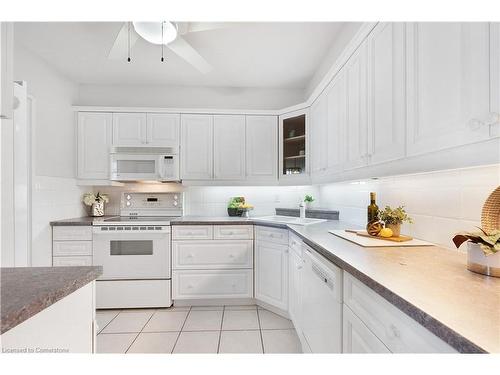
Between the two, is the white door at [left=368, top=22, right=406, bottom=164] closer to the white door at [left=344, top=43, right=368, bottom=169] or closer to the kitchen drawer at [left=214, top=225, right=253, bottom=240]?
the white door at [left=344, top=43, right=368, bottom=169]

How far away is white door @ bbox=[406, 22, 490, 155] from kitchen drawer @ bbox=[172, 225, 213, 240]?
84.1 inches

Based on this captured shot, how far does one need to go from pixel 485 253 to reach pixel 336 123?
1438mm

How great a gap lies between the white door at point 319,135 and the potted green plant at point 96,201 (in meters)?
2.71

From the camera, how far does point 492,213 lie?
0.95 meters

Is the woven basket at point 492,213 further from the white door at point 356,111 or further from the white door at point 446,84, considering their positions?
the white door at point 356,111

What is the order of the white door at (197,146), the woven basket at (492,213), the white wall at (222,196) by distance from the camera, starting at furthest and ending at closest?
1. the white wall at (222,196)
2. the white door at (197,146)
3. the woven basket at (492,213)

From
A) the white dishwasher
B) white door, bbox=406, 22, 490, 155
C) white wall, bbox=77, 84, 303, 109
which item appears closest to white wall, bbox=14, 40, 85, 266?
white wall, bbox=77, 84, 303, 109

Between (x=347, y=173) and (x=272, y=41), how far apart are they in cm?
150

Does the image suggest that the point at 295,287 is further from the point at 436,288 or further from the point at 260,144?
the point at 260,144

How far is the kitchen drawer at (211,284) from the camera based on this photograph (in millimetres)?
2713

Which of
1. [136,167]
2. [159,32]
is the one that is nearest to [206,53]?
[159,32]

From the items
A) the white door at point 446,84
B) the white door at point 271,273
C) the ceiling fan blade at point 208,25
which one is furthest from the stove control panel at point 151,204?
the white door at point 446,84
